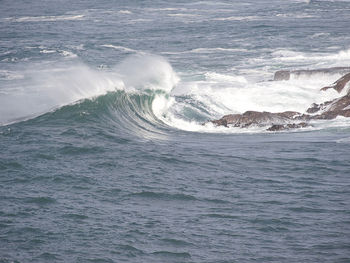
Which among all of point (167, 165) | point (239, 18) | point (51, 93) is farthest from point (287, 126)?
point (239, 18)

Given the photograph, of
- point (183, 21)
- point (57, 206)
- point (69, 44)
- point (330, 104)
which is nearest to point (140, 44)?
point (69, 44)

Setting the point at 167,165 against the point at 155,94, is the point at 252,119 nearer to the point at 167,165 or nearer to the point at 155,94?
the point at 155,94

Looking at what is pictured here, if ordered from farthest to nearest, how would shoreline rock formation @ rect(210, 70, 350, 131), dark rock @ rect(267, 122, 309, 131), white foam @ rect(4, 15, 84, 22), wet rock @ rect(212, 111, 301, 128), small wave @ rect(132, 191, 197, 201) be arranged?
1. white foam @ rect(4, 15, 84, 22)
2. wet rock @ rect(212, 111, 301, 128)
3. shoreline rock formation @ rect(210, 70, 350, 131)
4. dark rock @ rect(267, 122, 309, 131)
5. small wave @ rect(132, 191, 197, 201)

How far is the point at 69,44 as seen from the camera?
149 feet

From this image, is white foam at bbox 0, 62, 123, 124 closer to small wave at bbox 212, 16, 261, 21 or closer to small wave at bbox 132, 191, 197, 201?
small wave at bbox 132, 191, 197, 201

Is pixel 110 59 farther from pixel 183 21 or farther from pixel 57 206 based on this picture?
pixel 57 206

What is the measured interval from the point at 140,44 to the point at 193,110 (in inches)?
821

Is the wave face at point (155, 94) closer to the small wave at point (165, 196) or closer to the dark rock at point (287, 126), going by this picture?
the dark rock at point (287, 126)

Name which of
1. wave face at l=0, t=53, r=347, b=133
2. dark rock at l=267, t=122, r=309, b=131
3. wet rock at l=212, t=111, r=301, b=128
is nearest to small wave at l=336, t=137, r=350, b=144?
dark rock at l=267, t=122, r=309, b=131

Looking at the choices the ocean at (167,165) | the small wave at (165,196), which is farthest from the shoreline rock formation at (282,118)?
the small wave at (165,196)

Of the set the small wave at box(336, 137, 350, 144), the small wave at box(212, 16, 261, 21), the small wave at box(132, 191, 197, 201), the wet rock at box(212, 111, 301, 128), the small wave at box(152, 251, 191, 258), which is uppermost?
the small wave at box(152, 251, 191, 258)

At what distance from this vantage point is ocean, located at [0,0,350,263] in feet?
36.0

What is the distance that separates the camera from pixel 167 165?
15859mm

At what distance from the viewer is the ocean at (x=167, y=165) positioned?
11.0 meters
